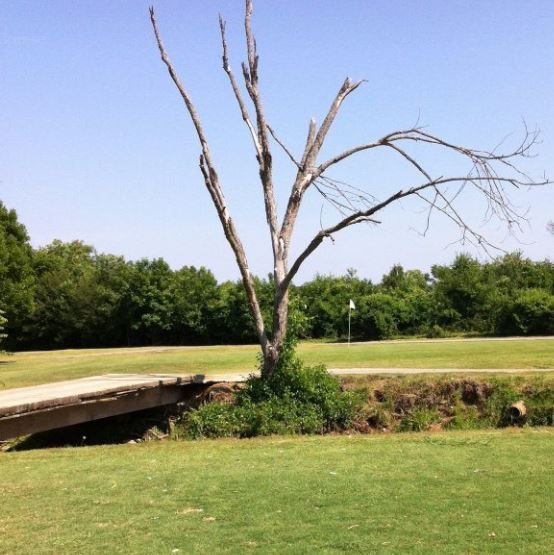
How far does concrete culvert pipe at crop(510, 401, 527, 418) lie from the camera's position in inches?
556

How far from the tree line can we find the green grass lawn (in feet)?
72.0

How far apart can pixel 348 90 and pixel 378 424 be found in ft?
24.0

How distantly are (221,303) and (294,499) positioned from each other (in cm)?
3931

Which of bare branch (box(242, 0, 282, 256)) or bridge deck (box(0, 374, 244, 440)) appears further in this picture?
bare branch (box(242, 0, 282, 256))

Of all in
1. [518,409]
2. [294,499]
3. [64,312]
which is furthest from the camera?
[64,312]

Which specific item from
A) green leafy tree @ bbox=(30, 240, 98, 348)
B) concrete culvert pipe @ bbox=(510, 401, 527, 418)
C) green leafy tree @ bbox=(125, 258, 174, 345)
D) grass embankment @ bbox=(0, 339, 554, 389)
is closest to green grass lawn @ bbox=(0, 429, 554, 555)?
concrete culvert pipe @ bbox=(510, 401, 527, 418)

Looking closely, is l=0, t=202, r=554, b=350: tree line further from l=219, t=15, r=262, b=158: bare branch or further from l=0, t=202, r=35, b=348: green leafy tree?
l=219, t=15, r=262, b=158: bare branch

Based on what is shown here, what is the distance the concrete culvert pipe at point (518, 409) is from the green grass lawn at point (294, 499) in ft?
9.53

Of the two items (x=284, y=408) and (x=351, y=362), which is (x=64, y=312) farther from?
(x=284, y=408)

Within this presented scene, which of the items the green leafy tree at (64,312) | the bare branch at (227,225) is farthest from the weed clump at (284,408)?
the green leafy tree at (64,312)

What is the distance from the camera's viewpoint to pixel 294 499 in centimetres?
766

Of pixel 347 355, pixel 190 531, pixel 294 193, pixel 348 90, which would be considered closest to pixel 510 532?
pixel 190 531

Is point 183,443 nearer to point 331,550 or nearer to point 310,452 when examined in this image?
point 310,452

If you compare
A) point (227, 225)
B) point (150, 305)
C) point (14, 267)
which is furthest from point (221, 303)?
point (227, 225)
